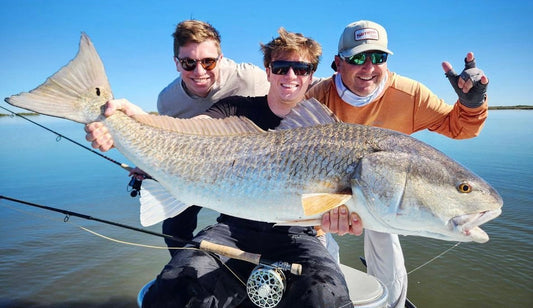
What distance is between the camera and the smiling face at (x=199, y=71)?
4547mm

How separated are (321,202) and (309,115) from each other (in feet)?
2.93

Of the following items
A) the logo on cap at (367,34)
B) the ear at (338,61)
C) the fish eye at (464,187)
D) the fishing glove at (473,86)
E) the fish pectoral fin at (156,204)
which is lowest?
the fish pectoral fin at (156,204)

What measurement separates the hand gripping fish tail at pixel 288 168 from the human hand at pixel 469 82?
4.08ft

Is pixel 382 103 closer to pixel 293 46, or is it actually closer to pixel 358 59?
pixel 358 59

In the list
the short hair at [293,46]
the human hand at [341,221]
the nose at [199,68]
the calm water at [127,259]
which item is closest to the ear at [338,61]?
the short hair at [293,46]

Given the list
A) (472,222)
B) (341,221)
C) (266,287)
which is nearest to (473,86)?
(472,222)

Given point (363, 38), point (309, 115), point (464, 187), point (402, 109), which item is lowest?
point (464, 187)

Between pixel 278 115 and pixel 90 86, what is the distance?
6.25ft

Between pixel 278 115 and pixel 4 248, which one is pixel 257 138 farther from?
pixel 4 248

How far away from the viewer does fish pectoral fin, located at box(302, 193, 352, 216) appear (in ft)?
7.98

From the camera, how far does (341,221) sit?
8.79 ft

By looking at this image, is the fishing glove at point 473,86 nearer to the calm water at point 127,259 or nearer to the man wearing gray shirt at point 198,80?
the man wearing gray shirt at point 198,80

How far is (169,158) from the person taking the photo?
2969 mm

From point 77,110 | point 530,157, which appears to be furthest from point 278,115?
point 530,157
